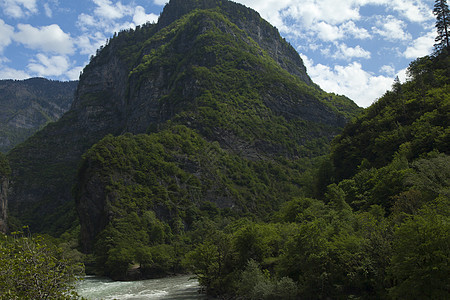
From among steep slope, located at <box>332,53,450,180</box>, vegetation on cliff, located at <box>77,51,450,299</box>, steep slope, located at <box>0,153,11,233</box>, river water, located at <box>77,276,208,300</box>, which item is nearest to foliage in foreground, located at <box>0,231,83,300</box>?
vegetation on cliff, located at <box>77,51,450,299</box>

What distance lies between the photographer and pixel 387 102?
8350 cm

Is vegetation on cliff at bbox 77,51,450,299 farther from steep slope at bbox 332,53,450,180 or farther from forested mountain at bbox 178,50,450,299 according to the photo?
steep slope at bbox 332,53,450,180

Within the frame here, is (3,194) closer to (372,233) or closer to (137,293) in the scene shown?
(137,293)

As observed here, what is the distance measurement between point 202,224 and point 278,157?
6624cm

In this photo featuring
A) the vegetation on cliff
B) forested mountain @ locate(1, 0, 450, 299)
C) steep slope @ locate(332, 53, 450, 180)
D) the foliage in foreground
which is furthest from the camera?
steep slope @ locate(332, 53, 450, 180)

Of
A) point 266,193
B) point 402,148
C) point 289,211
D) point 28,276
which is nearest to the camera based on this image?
point 28,276

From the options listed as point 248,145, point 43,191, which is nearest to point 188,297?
point 248,145

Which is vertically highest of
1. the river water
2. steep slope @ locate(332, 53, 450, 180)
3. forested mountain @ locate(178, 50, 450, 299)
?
steep slope @ locate(332, 53, 450, 180)

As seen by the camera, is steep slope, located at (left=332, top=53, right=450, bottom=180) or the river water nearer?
the river water

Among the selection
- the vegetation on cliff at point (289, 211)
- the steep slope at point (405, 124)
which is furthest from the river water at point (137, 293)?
the steep slope at point (405, 124)

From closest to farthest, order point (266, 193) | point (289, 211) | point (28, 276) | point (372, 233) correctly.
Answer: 1. point (28, 276)
2. point (372, 233)
3. point (289, 211)
4. point (266, 193)

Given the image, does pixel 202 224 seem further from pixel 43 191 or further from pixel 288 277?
pixel 43 191

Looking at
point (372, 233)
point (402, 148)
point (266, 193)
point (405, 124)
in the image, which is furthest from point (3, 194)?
point (372, 233)

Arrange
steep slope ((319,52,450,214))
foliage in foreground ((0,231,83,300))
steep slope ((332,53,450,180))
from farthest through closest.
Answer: steep slope ((332,53,450,180)) → steep slope ((319,52,450,214)) → foliage in foreground ((0,231,83,300))
